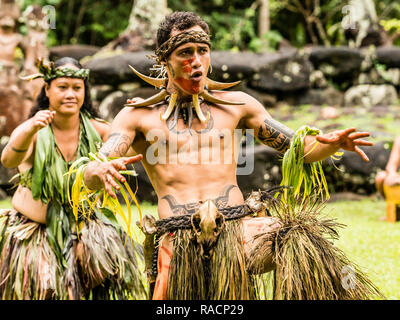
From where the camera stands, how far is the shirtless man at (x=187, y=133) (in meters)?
2.37

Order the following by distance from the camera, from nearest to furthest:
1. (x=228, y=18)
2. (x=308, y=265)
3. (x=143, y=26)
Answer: (x=308, y=265) < (x=143, y=26) < (x=228, y=18)

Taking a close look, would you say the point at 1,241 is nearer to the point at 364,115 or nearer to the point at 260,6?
the point at 364,115

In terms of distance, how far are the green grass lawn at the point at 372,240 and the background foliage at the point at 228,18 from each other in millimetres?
6358

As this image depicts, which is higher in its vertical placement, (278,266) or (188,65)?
(188,65)

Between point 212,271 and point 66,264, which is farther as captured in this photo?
point 66,264

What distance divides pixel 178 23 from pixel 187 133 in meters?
0.49

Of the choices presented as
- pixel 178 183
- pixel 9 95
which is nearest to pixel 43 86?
pixel 178 183

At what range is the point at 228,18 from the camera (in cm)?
1420

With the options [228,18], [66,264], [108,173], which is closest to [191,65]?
[108,173]

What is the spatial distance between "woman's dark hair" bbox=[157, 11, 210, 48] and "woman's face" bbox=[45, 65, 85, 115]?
39.3 inches

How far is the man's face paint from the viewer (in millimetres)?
2367

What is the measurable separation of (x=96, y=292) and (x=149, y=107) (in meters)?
1.36

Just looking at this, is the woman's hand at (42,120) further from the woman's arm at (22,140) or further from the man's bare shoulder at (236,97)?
the man's bare shoulder at (236,97)

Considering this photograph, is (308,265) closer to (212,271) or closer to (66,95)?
(212,271)
